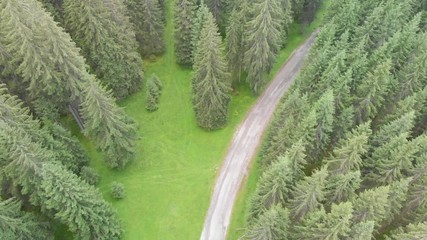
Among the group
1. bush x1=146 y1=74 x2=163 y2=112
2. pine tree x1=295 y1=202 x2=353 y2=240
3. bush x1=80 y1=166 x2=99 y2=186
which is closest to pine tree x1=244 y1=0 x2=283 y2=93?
bush x1=146 y1=74 x2=163 y2=112

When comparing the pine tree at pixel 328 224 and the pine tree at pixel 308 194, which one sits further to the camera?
the pine tree at pixel 308 194

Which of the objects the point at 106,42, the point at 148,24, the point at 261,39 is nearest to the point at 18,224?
the point at 106,42

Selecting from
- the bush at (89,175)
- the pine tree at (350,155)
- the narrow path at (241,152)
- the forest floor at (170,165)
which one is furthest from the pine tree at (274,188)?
the bush at (89,175)

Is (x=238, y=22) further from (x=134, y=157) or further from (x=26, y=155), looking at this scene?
(x=26, y=155)

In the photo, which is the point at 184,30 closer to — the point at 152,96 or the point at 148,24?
the point at 148,24

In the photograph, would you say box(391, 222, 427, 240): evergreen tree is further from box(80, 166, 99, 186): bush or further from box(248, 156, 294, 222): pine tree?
box(80, 166, 99, 186): bush

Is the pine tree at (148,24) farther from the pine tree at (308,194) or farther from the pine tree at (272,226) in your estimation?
the pine tree at (272,226)
